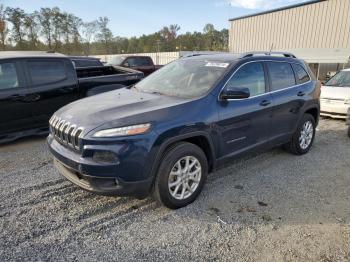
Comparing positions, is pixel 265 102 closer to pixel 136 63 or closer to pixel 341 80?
pixel 341 80

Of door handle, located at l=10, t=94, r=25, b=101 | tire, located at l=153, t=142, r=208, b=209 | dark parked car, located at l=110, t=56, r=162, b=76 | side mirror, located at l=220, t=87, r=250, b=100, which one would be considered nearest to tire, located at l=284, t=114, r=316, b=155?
side mirror, located at l=220, t=87, r=250, b=100

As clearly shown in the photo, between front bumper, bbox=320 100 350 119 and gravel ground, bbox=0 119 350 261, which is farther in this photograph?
front bumper, bbox=320 100 350 119

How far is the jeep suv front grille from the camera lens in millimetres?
3274

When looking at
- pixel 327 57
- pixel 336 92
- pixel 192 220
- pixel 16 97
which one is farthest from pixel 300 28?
pixel 192 220

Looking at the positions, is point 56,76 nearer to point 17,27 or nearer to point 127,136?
point 127,136

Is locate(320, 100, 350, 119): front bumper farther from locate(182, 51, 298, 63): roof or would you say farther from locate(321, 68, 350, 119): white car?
locate(182, 51, 298, 63): roof

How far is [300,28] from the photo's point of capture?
76.8 ft

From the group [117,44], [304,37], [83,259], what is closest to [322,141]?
[83,259]

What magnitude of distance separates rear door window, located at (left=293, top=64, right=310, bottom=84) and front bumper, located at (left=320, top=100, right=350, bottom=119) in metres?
3.54

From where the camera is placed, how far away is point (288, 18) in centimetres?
2397

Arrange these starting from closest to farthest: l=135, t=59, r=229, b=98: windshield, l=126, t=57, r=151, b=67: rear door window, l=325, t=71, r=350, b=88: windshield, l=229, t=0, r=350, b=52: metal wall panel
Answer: l=135, t=59, r=229, b=98: windshield → l=325, t=71, r=350, b=88: windshield → l=126, t=57, r=151, b=67: rear door window → l=229, t=0, r=350, b=52: metal wall panel

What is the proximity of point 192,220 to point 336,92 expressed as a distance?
7107 mm

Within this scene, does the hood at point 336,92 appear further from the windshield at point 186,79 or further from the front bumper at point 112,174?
the front bumper at point 112,174

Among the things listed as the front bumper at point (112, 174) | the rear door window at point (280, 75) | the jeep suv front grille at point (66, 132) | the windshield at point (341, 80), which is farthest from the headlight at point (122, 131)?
the windshield at point (341, 80)
